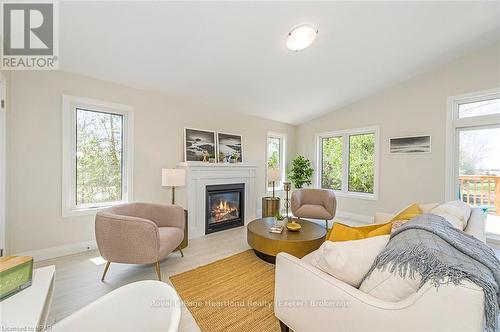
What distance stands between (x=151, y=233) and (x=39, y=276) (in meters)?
0.92

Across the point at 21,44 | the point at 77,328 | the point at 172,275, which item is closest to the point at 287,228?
the point at 172,275

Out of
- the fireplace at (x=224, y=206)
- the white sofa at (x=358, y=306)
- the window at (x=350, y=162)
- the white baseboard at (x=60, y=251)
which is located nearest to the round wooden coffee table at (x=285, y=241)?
the white sofa at (x=358, y=306)

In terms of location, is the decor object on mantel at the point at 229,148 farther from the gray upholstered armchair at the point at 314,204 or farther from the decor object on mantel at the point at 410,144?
the decor object on mantel at the point at 410,144

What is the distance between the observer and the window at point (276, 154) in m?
5.48

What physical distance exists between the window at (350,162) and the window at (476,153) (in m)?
1.21

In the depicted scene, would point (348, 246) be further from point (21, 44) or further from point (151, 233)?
point (21, 44)

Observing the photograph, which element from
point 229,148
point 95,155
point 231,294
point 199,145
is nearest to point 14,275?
point 231,294

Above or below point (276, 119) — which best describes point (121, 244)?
below

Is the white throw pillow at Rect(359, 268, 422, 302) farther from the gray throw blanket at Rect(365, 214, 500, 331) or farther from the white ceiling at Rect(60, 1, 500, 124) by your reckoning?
the white ceiling at Rect(60, 1, 500, 124)

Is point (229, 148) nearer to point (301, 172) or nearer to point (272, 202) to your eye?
point (272, 202)

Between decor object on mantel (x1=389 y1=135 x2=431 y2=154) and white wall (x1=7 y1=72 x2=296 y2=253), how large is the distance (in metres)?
4.49

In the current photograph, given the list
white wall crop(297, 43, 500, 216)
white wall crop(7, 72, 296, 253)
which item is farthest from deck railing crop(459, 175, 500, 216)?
white wall crop(7, 72, 296, 253)

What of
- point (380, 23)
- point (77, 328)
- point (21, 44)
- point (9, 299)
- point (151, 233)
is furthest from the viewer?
point (380, 23)

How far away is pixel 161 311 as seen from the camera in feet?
3.17
